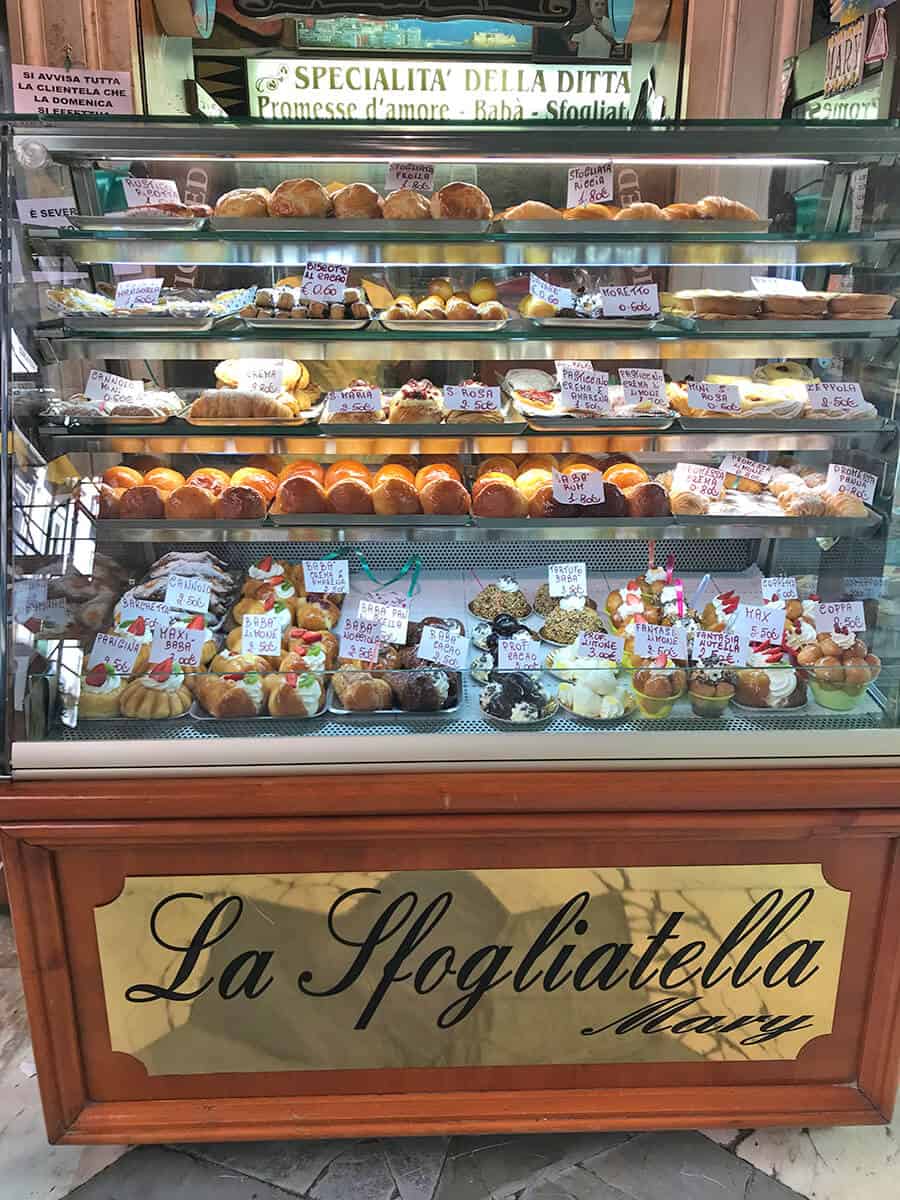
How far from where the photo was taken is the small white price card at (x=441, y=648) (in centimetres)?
240

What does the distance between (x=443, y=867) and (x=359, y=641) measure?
61cm

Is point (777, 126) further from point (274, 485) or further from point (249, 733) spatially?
point (249, 733)

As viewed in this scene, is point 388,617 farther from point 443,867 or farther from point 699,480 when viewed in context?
point 699,480

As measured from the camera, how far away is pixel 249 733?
2193 mm

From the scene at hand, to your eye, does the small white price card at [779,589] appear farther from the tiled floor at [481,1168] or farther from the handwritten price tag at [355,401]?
the tiled floor at [481,1168]

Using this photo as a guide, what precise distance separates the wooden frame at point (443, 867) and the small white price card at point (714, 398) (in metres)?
0.96

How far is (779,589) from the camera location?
2.61m

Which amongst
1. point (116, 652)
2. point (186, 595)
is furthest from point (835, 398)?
point (116, 652)

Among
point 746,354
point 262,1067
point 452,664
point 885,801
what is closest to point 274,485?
point 452,664

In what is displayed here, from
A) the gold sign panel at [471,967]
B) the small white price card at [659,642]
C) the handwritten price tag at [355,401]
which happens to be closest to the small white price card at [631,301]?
the handwritten price tag at [355,401]

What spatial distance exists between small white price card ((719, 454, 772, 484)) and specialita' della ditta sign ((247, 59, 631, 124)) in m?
2.04

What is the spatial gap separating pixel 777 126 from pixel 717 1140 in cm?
249

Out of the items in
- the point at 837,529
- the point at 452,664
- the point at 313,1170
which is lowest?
the point at 313,1170

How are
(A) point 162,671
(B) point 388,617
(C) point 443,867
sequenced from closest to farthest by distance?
(C) point 443,867
(A) point 162,671
(B) point 388,617
